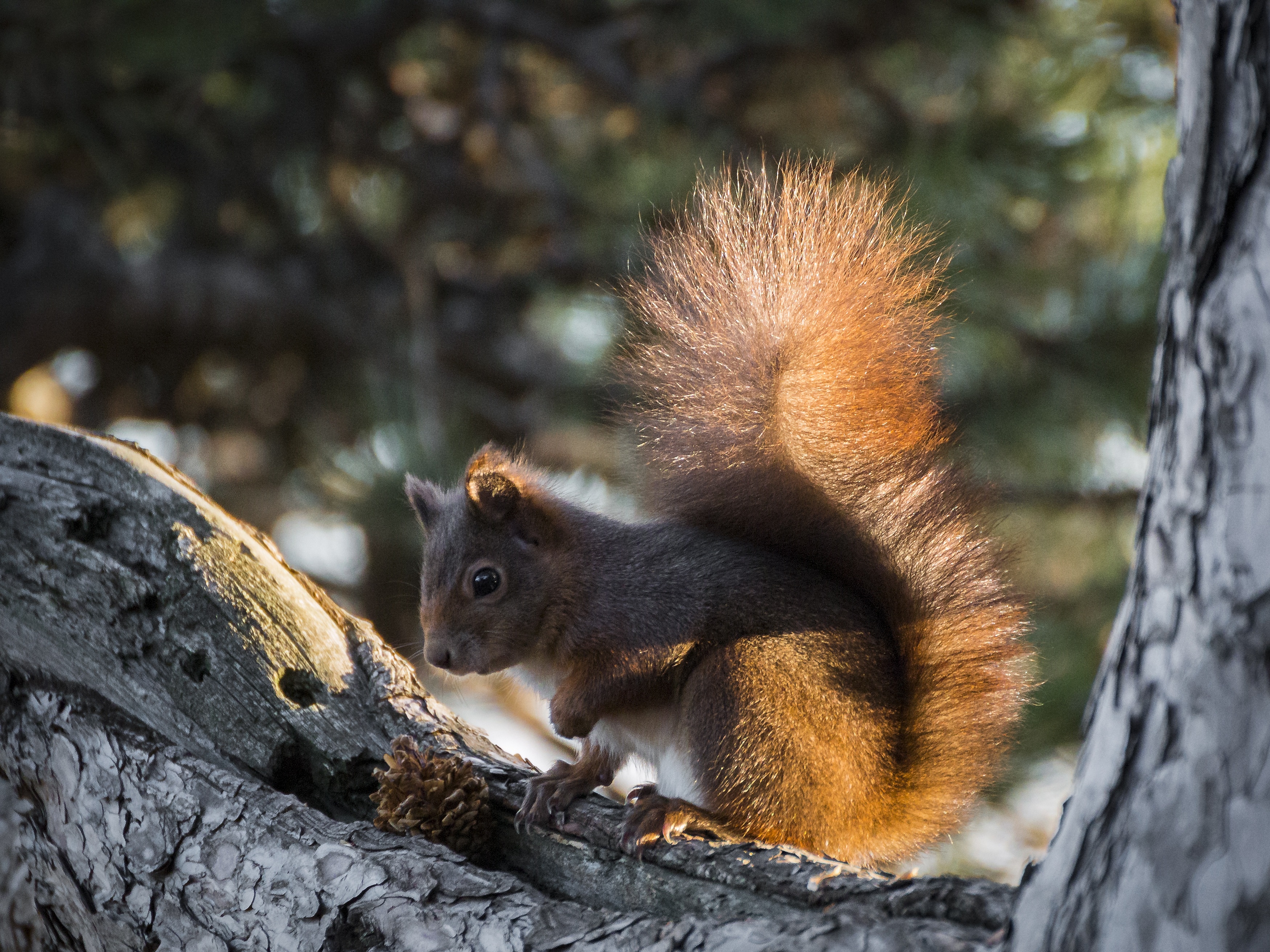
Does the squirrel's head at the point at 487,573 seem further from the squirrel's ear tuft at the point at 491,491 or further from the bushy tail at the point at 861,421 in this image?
the bushy tail at the point at 861,421

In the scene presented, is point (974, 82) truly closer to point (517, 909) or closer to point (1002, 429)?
point (1002, 429)

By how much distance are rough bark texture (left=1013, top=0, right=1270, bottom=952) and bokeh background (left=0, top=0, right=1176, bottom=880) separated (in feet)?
5.70

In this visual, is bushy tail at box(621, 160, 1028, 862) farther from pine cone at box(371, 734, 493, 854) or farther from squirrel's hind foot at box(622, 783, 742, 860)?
pine cone at box(371, 734, 493, 854)

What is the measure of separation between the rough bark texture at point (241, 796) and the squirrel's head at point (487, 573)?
0.14 meters

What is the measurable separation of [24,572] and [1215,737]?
129 cm

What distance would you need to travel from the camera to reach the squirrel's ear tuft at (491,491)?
64.1 inches

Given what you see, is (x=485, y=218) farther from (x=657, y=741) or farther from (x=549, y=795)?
(x=549, y=795)

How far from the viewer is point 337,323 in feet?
9.95

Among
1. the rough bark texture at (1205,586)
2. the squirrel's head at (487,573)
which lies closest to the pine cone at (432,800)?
the squirrel's head at (487,573)

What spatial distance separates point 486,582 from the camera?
159 centimetres

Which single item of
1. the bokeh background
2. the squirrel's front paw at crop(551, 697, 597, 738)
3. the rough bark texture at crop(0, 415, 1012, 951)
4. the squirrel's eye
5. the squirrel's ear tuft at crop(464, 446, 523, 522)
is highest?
the bokeh background

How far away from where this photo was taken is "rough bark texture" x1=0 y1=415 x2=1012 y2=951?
0.96 meters

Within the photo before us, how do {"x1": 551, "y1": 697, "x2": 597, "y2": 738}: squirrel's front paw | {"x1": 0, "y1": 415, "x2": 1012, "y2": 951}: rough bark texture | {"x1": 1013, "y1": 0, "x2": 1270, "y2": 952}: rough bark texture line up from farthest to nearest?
{"x1": 551, "y1": 697, "x2": 597, "y2": 738}: squirrel's front paw → {"x1": 0, "y1": 415, "x2": 1012, "y2": 951}: rough bark texture → {"x1": 1013, "y1": 0, "x2": 1270, "y2": 952}: rough bark texture

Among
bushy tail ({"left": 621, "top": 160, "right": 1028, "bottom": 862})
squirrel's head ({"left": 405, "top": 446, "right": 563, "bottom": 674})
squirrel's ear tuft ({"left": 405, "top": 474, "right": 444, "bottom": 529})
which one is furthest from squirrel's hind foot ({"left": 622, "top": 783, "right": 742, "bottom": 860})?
squirrel's ear tuft ({"left": 405, "top": 474, "right": 444, "bottom": 529})
